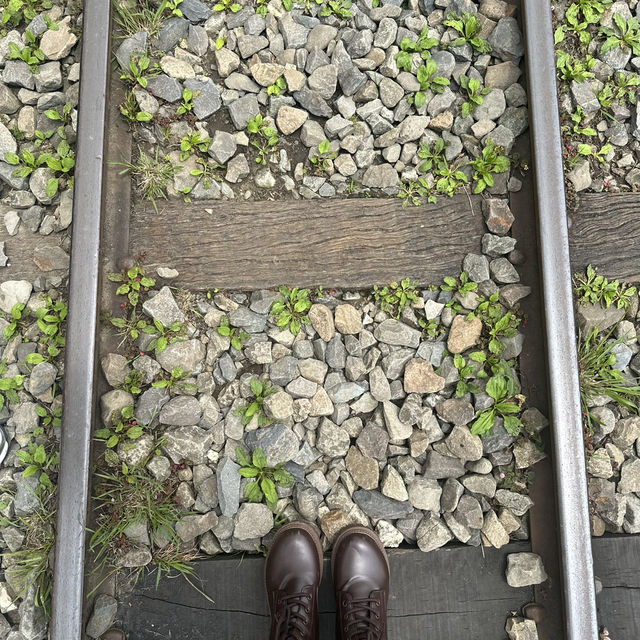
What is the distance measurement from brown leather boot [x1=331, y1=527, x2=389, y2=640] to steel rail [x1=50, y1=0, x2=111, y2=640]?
3.27ft

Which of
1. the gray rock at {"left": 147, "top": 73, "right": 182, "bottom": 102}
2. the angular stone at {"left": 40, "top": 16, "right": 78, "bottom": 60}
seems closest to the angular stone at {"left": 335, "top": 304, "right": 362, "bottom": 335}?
the gray rock at {"left": 147, "top": 73, "right": 182, "bottom": 102}

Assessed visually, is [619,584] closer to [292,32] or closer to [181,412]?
[181,412]

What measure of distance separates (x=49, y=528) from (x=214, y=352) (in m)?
0.98

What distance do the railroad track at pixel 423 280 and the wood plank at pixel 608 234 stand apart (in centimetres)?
26

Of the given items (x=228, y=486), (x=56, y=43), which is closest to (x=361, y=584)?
(x=228, y=486)

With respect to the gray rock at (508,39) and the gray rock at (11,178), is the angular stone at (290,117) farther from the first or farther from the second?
the gray rock at (11,178)

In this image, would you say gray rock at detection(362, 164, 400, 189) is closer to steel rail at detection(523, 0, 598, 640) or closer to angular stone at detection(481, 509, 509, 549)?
steel rail at detection(523, 0, 598, 640)

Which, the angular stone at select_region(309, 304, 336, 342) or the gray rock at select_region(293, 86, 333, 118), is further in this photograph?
the gray rock at select_region(293, 86, 333, 118)

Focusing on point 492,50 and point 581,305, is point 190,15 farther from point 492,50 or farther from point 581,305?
point 581,305

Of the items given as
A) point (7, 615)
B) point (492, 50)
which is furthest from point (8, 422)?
point (492, 50)

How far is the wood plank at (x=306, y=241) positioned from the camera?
93.4 inches

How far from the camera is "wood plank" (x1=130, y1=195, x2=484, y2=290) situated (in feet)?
7.79

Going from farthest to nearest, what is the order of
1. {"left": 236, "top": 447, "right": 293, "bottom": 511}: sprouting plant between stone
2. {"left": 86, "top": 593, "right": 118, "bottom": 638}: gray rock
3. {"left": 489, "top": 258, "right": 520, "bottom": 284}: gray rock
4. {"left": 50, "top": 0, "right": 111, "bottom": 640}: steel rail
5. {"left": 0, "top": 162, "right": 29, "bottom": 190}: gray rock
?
1. {"left": 0, "top": 162, "right": 29, "bottom": 190}: gray rock
2. {"left": 489, "top": 258, "right": 520, "bottom": 284}: gray rock
3. {"left": 236, "top": 447, "right": 293, "bottom": 511}: sprouting plant between stone
4. {"left": 86, "top": 593, "right": 118, "bottom": 638}: gray rock
5. {"left": 50, "top": 0, "right": 111, "bottom": 640}: steel rail

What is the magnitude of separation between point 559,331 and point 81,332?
1.88 metres
